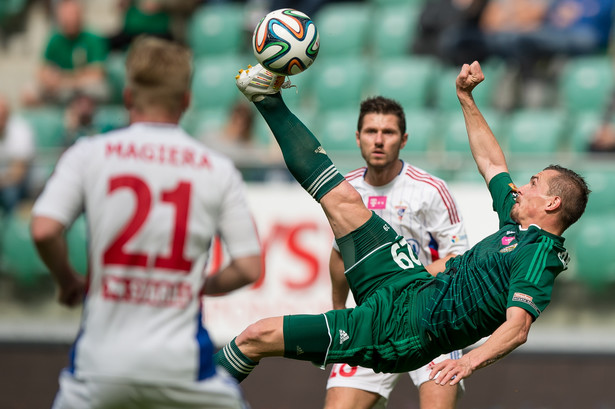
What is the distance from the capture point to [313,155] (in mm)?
4809

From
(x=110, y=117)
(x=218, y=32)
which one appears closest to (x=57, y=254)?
(x=110, y=117)

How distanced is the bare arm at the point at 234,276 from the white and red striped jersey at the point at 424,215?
2.39m

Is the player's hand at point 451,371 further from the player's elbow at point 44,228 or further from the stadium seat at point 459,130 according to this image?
the stadium seat at point 459,130

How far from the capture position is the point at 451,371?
3.98 metres

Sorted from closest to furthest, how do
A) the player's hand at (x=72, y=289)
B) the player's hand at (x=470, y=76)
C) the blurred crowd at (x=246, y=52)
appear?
the player's hand at (x=72, y=289) < the player's hand at (x=470, y=76) < the blurred crowd at (x=246, y=52)

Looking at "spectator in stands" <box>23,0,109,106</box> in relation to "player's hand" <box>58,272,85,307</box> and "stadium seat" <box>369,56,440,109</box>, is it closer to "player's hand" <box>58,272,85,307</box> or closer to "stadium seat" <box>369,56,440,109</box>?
"stadium seat" <box>369,56,440,109</box>

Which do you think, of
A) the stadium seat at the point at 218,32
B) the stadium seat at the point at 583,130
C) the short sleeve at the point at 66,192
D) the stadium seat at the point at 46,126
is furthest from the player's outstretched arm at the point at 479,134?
the stadium seat at the point at 218,32

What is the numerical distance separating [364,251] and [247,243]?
1.54m

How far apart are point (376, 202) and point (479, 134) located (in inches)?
31.7

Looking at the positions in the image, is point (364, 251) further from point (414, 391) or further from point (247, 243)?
point (414, 391)

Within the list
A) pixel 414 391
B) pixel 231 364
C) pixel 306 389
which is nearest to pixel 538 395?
pixel 414 391

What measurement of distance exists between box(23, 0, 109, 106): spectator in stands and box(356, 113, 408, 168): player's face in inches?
244

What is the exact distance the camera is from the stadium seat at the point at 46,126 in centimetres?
1032

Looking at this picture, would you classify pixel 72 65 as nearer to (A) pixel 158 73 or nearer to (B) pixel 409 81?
(B) pixel 409 81
